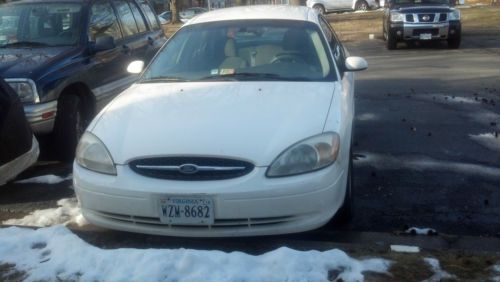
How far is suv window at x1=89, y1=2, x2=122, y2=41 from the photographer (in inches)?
299

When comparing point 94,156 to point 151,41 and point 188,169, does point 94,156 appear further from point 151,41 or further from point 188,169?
point 151,41

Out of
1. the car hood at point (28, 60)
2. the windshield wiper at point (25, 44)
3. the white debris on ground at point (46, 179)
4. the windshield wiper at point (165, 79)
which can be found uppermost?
the windshield wiper at point (25, 44)

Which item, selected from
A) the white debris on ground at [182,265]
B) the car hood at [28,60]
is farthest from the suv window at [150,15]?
the white debris on ground at [182,265]

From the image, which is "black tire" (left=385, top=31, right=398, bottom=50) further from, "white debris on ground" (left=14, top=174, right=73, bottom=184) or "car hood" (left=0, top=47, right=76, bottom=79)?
"white debris on ground" (left=14, top=174, right=73, bottom=184)

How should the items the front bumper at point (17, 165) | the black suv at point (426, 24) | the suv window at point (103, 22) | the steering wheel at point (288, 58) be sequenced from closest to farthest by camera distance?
the front bumper at point (17, 165), the steering wheel at point (288, 58), the suv window at point (103, 22), the black suv at point (426, 24)

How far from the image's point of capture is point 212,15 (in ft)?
20.9

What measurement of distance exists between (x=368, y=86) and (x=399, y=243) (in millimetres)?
6855

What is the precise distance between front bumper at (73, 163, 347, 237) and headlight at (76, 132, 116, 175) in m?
0.06

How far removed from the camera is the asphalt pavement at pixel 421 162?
16.3ft

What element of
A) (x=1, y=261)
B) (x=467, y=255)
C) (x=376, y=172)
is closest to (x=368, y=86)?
(x=376, y=172)

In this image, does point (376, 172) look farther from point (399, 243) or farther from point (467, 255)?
point (467, 255)

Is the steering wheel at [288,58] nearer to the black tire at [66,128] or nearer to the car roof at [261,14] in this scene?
the car roof at [261,14]

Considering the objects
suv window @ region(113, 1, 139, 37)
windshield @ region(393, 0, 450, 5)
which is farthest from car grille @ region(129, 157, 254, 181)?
windshield @ region(393, 0, 450, 5)

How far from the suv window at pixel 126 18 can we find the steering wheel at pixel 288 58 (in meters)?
3.36
